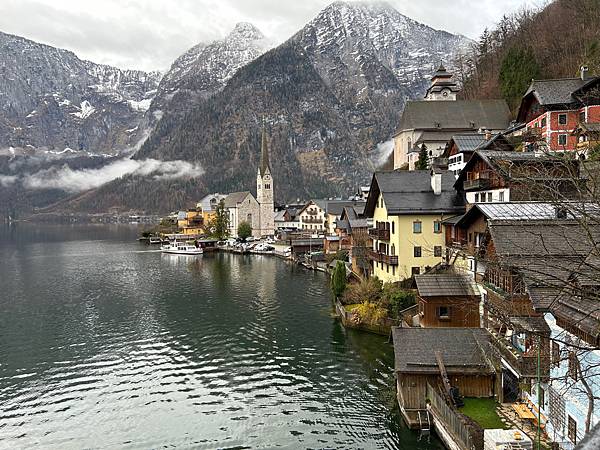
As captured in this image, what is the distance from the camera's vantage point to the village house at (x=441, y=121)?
75938mm

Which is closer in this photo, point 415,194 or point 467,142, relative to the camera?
point 415,194

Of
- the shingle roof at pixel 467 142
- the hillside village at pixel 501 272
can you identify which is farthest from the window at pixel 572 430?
the shingle roof at pixel 467 142

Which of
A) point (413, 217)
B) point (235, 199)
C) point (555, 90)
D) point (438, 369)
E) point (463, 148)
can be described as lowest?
point (438, 369)

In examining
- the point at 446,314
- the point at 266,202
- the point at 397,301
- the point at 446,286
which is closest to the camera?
the point at 446,314

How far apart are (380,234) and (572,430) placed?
26630 millimetres

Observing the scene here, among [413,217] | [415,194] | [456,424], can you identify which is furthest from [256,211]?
[456,424]

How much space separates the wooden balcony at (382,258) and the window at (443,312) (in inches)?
387

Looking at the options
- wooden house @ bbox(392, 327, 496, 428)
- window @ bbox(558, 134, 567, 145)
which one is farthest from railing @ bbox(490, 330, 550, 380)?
window @ bbox(558, 134, 567, 145)

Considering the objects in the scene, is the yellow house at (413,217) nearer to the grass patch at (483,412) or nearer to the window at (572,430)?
the grass patch at (483,412)

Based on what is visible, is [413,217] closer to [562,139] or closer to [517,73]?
[562,139]

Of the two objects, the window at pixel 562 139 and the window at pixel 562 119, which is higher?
the window at pixel 562 119

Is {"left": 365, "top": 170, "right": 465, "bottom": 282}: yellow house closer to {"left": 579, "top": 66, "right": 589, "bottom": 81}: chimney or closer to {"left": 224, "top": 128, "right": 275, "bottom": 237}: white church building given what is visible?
{"left": 579, "top": 66, "right": 589, "bottom": 81}: chimney

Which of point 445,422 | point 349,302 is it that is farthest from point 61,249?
point 445,422

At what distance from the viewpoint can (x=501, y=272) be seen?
66.1ft
